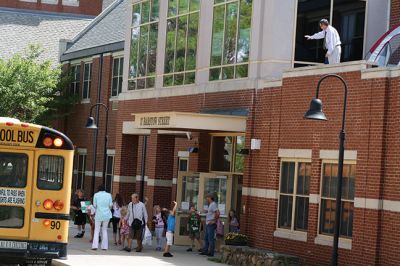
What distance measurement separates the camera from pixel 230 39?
94.6 ft

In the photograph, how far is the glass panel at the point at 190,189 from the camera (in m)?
30.0

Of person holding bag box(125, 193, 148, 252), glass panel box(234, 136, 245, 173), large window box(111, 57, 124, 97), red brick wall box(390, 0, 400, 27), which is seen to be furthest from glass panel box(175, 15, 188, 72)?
large window box(111, 57, 124, 97)

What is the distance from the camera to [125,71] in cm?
3659

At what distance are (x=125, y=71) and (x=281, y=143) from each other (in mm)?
12482

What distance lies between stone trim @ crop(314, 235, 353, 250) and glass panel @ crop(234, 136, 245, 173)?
18.4 ft

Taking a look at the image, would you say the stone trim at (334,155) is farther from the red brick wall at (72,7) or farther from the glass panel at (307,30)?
the red brick wall at (72,7)

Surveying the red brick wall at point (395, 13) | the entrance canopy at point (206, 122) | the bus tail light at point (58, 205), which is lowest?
the bus tail light at point (58, 205)

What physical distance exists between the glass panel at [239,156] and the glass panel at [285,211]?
11.4 ft

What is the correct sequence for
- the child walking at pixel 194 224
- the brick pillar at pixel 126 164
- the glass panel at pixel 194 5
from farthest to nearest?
the brick pillar at pixel 126 164, the glass panel at pixel 194 5, the child walking at pixel 194 224

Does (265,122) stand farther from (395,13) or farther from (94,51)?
(94,51)

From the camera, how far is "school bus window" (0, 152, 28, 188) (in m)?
17.8

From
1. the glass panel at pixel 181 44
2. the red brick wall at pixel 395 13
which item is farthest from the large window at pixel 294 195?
the glass panel at pixel 181 44

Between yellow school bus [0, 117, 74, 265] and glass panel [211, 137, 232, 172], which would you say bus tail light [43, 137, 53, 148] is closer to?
yellow school bus [0, 117, 74, 265]

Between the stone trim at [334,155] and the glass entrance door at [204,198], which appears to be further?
the glass entrance door at [204,198]
